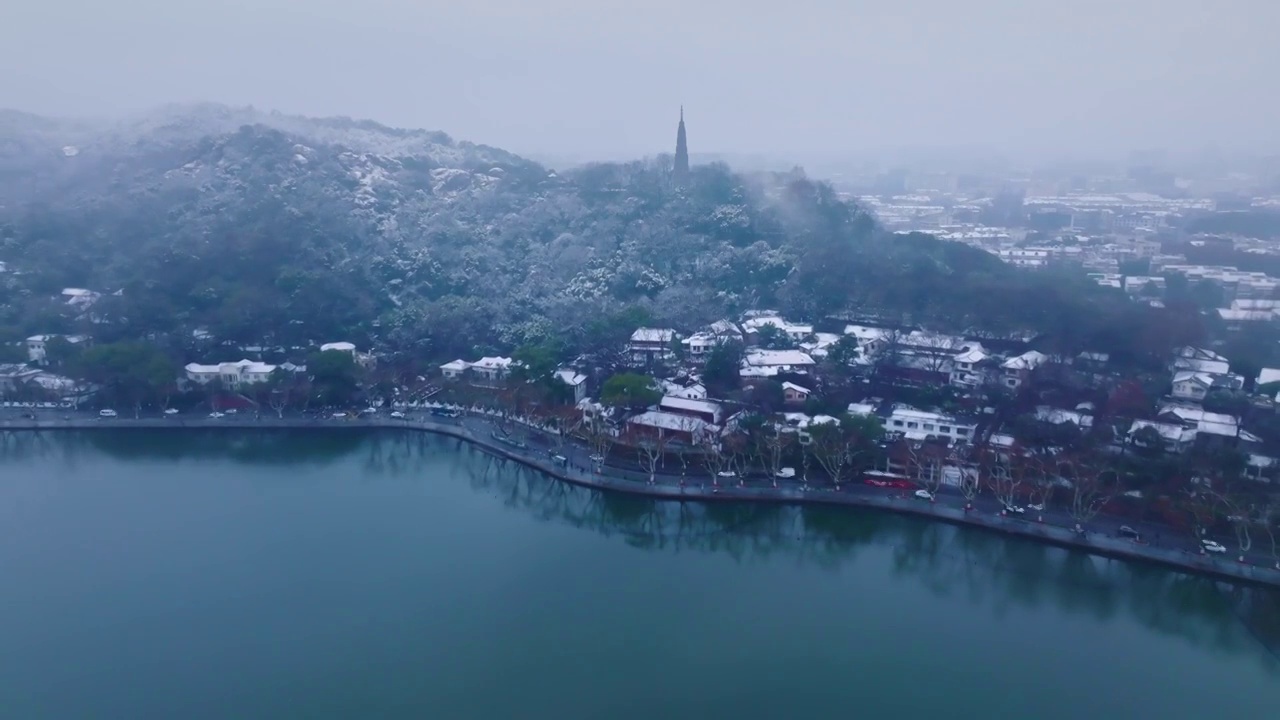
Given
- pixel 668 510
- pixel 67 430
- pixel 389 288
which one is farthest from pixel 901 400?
pixel 67 430

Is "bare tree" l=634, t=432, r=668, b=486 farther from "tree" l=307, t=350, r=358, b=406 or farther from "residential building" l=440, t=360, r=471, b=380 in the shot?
"tree" l=307, t=350, r=358, b=406

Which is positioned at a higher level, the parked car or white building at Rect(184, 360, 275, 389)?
white building at Rect(184, 360, 275, 389)

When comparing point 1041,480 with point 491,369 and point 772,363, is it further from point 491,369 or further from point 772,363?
point 491,369

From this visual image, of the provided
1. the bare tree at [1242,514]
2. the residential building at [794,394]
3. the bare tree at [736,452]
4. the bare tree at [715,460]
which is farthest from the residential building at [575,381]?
the bare tree at [1242,514]

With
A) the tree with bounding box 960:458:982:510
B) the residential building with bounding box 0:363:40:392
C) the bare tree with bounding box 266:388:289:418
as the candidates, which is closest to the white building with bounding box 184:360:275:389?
the bare tree with bounding box 266:388:289:418

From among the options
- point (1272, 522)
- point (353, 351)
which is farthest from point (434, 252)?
point (1272, 522)
